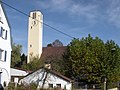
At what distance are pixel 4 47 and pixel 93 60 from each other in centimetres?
2147

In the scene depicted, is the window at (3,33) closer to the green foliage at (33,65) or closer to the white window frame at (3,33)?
the white window frame at (3,33)

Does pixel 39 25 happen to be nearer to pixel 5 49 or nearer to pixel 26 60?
pixel 26 60

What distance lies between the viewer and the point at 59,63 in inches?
2623

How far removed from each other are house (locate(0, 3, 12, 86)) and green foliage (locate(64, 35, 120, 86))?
64.0 ft

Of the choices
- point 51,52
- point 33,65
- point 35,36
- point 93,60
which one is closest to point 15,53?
point 33,65

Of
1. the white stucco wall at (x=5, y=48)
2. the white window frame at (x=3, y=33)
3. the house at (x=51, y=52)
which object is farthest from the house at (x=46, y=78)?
the house at (x=51, y=52)

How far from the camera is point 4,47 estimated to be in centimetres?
3753

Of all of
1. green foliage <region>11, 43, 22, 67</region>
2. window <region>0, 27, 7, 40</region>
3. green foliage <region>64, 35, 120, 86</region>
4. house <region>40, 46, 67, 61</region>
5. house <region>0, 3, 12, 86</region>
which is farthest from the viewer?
house <region>40, 46, 67, 61</region>

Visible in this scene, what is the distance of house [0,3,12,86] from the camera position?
120ft

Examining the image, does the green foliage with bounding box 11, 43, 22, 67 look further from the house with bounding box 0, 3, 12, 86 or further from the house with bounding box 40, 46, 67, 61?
the house with bounding box 0, 3, 12, 86

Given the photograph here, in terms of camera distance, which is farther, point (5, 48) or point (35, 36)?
point (35, 36)

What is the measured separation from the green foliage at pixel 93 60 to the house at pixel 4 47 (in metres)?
19.5

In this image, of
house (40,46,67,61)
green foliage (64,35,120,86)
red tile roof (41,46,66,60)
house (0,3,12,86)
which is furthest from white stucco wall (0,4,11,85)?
red tile roof (41,46,66,60)

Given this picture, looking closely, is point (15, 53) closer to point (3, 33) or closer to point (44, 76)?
point (44, 76)
